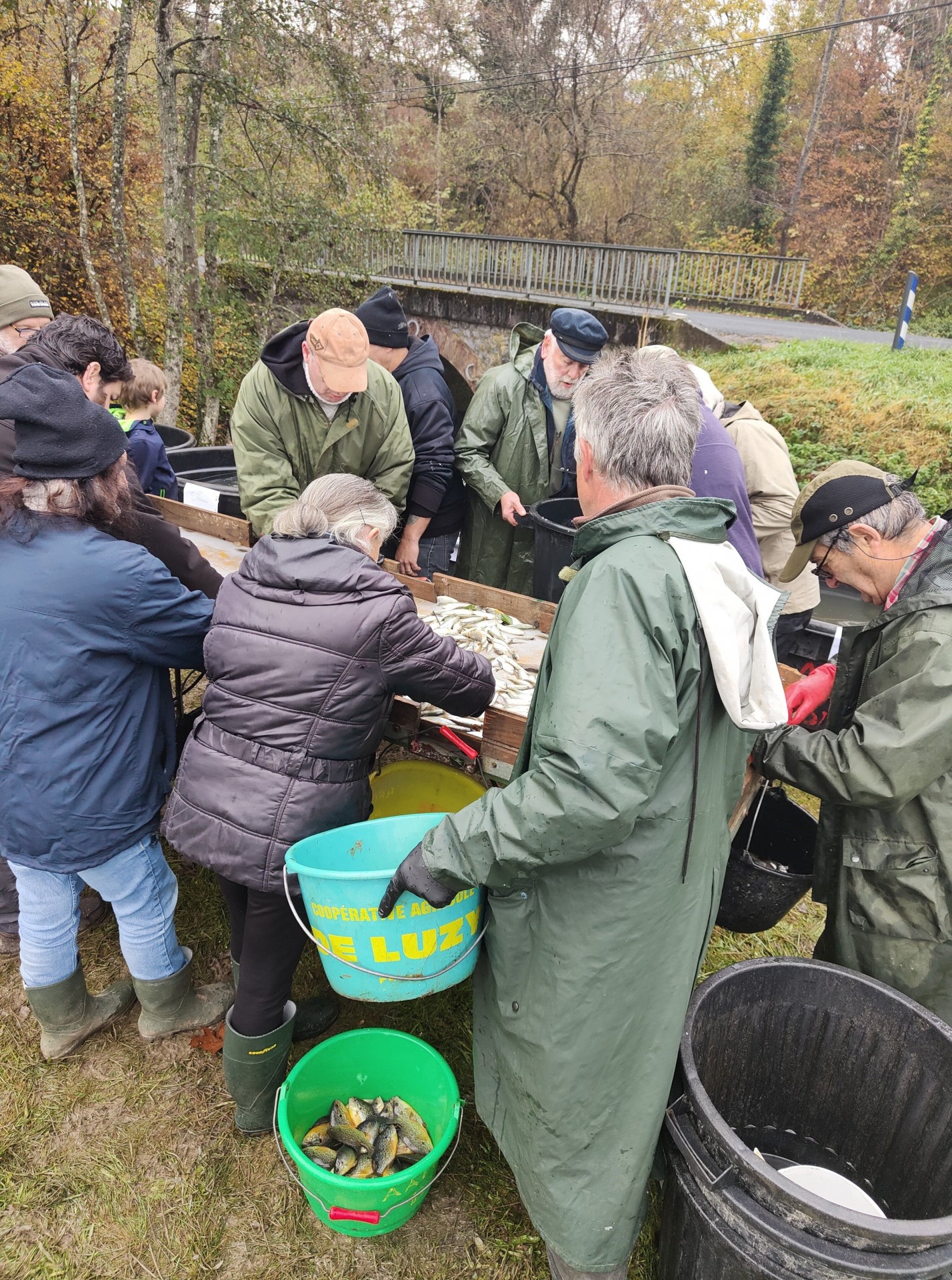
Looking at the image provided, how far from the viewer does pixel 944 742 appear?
6.48 feet

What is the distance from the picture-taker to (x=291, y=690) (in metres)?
2.07

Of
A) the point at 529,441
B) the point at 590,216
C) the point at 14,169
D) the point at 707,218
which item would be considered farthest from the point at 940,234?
the point at 529,441

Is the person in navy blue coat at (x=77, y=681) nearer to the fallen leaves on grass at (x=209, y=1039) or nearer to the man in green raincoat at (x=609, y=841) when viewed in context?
the fallen leaves on grass at (x=209, y=1039)

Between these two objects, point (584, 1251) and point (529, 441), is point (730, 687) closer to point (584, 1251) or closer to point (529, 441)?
point (584, 1251)

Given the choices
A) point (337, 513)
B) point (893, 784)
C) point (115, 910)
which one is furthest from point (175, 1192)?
point (893, 784)

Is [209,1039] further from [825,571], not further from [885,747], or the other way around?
[825,571]

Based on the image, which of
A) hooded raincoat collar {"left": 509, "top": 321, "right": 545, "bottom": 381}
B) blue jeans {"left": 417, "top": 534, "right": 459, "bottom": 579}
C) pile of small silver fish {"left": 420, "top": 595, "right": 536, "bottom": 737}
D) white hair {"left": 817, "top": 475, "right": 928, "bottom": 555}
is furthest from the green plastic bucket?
hooded raincoat collar {"left": 509, "top": 321, "right": 545, "bottom": 381}

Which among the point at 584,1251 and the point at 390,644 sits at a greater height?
the point at 390,644

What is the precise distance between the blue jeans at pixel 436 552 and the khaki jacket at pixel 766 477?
68.5 inches

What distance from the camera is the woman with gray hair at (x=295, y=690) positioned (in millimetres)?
2070

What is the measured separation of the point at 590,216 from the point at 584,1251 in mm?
29679

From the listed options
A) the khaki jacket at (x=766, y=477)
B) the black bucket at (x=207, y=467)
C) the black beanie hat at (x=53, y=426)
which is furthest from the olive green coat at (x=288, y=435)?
the khaki jacket at (x=766, y=477)

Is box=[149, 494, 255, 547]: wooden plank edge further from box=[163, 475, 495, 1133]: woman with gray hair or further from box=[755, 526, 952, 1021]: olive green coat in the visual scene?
box=[755, 526, 952, 1021]: olive green coat

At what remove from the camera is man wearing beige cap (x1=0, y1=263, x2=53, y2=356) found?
12.1ft
